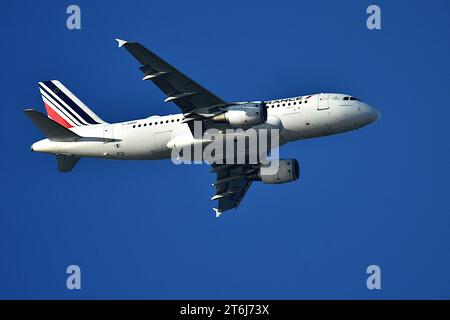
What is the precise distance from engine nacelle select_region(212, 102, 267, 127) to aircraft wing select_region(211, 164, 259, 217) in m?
9.39

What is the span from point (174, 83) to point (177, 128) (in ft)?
15.3

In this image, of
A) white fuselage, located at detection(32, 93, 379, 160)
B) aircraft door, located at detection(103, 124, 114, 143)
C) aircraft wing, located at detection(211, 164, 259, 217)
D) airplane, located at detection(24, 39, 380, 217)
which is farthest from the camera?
aircraft wing, located at detection(211, 164, 259, 217)

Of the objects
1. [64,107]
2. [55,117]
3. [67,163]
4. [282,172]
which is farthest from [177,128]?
[55,117]

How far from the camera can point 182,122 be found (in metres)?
67.6

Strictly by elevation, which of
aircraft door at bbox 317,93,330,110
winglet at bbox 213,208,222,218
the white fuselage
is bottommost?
winglet at bbox 213,208,222,218

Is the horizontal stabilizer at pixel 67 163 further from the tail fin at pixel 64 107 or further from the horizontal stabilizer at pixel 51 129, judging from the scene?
the tail fin at pixel 64 107

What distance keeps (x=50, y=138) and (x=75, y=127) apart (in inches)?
118

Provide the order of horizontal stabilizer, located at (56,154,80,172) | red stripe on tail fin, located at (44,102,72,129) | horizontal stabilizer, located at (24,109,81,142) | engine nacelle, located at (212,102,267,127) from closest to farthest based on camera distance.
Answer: engine nacelle, located at (212,102,267,127), horizontal stabilizer, located at (24,109,81,142), horizontal stabilizer, located at (56,154,80,172), red stripe on tail fin, located at (44,102,72,129)

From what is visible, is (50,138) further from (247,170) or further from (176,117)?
(247,170)

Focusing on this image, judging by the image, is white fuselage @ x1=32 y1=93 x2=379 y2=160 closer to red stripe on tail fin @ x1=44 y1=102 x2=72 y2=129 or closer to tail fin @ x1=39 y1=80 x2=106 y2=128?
tail fin @ x1=39 y1=80 x2=106 y2=128

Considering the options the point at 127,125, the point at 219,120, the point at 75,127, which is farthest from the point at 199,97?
the point at 75,127

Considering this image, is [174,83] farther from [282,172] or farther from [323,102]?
[282,172]

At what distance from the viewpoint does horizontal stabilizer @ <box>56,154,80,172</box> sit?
235ft

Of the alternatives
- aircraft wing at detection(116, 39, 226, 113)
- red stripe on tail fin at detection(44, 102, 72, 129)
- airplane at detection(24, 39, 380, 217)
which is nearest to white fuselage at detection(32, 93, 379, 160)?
airplane at detection(24, 39, 380, 217)
